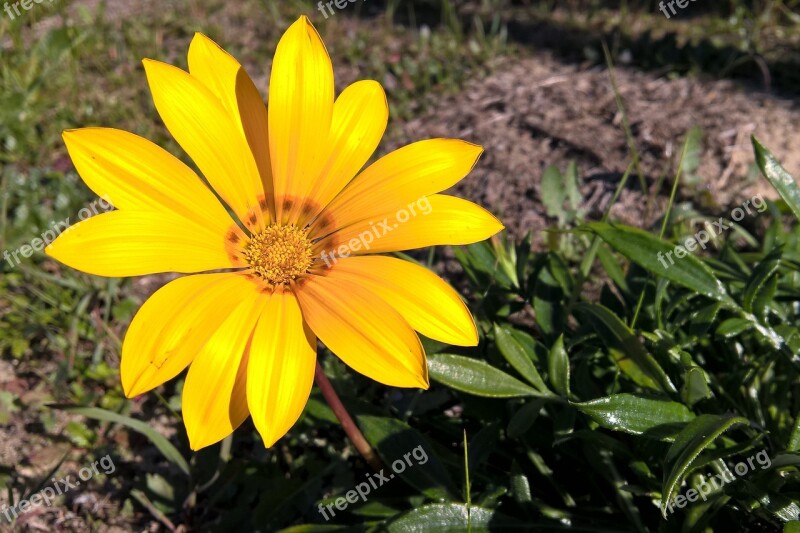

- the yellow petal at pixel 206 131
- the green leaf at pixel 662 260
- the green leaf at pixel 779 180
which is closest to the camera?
the yellow petal at pixel 206 131

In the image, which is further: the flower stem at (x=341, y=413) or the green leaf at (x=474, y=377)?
the green leaf at (x=474, y=377)

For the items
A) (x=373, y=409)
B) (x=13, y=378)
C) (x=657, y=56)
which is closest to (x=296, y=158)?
(x=373, y=409)

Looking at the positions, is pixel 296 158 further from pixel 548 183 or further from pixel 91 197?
pixel 91 197

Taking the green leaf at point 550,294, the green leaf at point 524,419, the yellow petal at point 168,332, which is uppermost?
the yellow petal at point 168,332

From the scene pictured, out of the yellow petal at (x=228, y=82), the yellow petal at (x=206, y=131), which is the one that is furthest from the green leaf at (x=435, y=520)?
the yellow petal at (x=228, y=82)

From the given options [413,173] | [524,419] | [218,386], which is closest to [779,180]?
[524,419]

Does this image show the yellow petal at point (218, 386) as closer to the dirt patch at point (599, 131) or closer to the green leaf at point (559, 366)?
the green leaf at point (559, 366)
